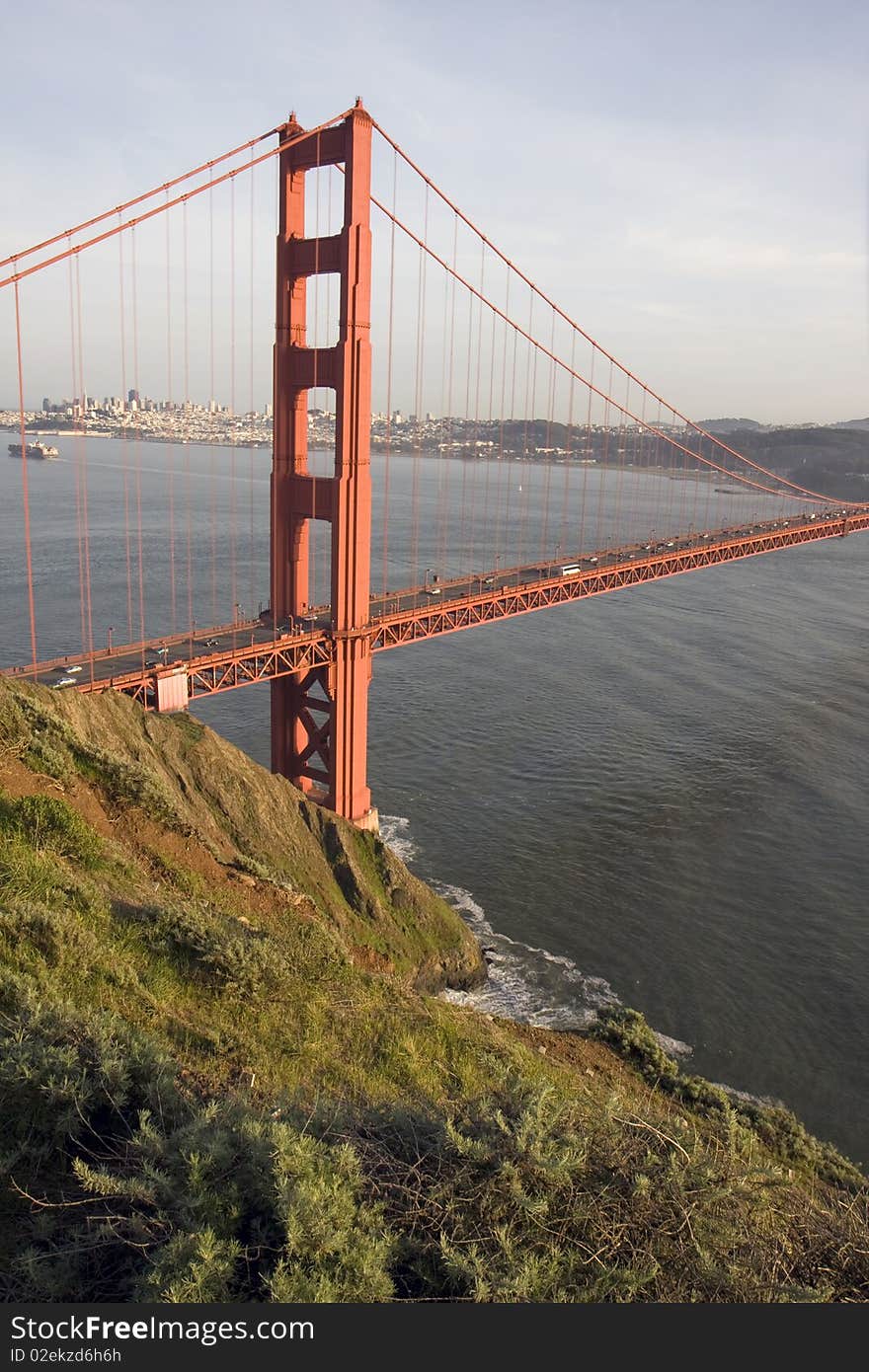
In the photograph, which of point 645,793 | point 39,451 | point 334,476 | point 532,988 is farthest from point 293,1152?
point 39,451

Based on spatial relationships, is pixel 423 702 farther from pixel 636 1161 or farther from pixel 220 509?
pixel 220 509

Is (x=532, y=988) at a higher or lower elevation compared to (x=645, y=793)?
lower

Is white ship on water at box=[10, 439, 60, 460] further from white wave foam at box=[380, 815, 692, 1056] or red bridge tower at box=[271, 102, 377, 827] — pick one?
white wave foam at box=[380, 815, 692, 1056]

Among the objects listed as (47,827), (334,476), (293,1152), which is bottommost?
(47,827)

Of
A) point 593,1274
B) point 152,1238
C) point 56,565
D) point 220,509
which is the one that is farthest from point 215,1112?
point 220,509

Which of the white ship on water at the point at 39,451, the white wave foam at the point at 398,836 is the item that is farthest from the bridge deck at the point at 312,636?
the white ship on water at the point at 39,451

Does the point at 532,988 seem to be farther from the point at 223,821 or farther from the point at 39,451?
the point at 39,451
